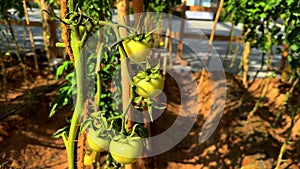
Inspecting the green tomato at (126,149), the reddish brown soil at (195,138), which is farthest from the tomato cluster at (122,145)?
the reddish brown soil at (195,138)

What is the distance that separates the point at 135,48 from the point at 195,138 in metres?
2.17

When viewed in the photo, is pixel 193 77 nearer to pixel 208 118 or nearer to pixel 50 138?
pixel 208 118

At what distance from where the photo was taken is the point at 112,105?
5.32ft

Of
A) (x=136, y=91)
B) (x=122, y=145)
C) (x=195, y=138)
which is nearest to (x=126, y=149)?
(x=122, y=145)

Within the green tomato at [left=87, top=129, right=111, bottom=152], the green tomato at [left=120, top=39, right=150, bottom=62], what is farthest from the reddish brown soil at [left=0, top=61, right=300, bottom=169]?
the green tomato at [left=120, top=39, right=150, bottom=62]

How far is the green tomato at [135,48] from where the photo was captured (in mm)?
585

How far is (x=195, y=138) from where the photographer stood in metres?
2.62

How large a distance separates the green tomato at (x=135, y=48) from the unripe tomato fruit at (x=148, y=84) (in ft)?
0.15

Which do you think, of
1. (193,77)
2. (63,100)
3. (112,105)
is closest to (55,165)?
(63,100)

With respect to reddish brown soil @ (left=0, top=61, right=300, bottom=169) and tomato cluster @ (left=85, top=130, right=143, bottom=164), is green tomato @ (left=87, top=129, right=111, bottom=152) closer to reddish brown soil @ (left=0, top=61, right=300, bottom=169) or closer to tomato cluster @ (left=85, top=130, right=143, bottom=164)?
tomato cluster @ (left=85, top=130, right=143, bottom=164)

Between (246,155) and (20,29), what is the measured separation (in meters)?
6.05

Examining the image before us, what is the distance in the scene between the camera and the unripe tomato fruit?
59 cm

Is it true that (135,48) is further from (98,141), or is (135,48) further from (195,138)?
(195,138)

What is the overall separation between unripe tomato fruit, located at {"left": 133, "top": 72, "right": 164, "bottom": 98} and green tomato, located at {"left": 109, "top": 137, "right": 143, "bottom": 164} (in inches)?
4.2
